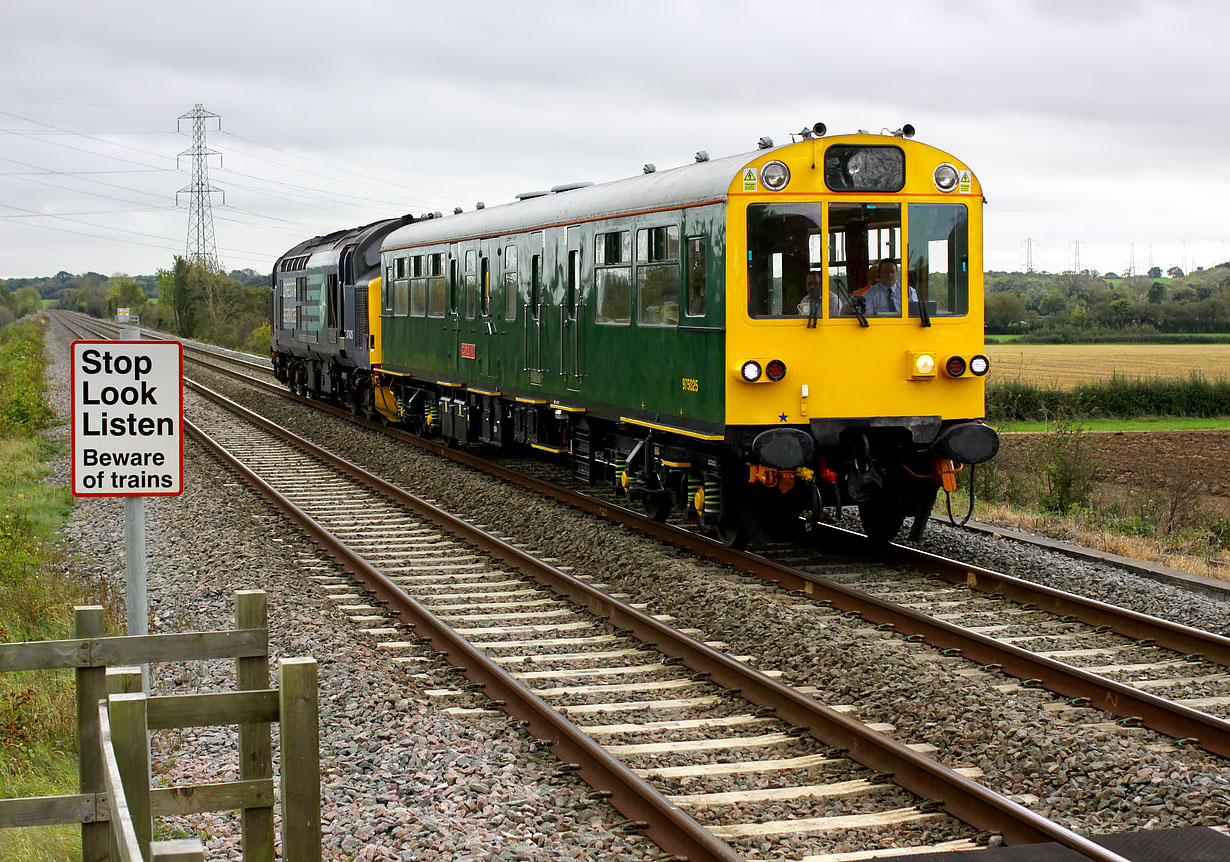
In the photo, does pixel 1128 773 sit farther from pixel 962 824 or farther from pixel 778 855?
pixel 778 855

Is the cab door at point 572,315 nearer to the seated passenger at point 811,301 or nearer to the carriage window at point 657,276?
the carriage window at point 657,276

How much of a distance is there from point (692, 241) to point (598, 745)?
6052mm

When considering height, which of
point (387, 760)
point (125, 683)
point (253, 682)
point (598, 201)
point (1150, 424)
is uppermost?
point (598, 201)

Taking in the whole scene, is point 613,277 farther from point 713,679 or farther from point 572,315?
point 713,679

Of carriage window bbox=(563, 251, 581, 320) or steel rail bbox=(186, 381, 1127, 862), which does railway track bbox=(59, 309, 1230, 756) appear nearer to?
steel rail bbox=(186, 381, 1127, 862)

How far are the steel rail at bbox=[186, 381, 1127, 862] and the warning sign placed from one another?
7.64 ft

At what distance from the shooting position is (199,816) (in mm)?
5922

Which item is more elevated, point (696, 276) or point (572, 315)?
point (696, 276)

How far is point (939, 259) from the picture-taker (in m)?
11.6

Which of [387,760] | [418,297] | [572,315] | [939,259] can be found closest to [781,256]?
[939,259]

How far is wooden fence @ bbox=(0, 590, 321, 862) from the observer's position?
3580mm

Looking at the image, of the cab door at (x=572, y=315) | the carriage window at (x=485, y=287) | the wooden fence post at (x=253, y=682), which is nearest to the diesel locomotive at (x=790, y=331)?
the cab door at (x=572, y=315)

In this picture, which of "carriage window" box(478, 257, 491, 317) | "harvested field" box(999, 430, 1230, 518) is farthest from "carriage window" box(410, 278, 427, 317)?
"harvested field" box(999, 430, 1230, 518)

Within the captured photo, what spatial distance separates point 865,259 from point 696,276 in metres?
1.43
